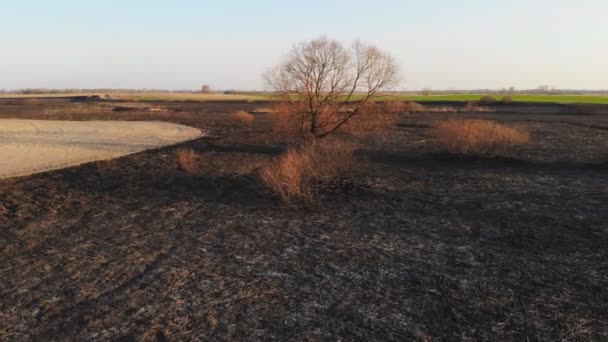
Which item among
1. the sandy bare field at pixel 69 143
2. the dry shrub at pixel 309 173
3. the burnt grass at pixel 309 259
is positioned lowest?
the burnt grass at pixel 309 259

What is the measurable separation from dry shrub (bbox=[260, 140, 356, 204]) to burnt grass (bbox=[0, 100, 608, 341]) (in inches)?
16.3

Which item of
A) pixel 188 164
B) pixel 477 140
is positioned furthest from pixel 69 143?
pixel 477 140

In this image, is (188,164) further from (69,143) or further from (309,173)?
(69,143)

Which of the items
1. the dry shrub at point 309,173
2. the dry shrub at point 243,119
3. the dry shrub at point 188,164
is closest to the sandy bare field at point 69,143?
the dry shrub at point 188,164

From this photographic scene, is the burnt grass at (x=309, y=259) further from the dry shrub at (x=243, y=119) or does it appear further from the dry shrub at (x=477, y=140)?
the dry shrub at (x=243, y=119)

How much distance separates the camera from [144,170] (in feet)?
57.5

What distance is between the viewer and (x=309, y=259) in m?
8.07

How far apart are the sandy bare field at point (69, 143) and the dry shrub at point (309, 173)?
10.6 meters

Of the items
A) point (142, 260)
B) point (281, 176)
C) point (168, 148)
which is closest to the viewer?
point (142, 260)

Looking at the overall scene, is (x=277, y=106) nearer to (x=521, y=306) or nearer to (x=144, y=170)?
(x=144, y=170)

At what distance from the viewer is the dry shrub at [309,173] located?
39.1ft

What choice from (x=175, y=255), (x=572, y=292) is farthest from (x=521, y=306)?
(x=175, y=255)

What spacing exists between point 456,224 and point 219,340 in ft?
21.0

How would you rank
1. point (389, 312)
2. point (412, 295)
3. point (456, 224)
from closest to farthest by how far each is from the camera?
point (389, 312) < point (412, 295) < point (456, 224)
